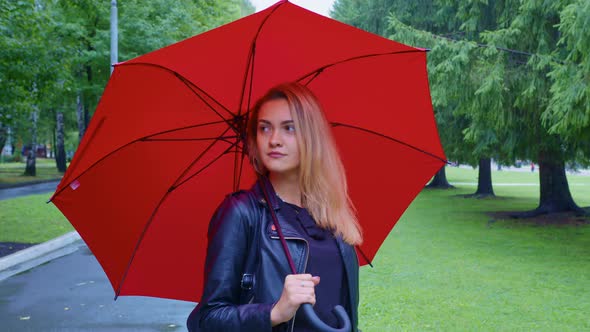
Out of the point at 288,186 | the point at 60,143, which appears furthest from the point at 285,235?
the point at 60,143

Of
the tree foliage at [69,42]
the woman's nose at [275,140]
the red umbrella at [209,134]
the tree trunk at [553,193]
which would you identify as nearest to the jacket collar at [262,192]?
the woman's nose at [275,140]

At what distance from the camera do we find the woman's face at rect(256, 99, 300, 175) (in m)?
2.18

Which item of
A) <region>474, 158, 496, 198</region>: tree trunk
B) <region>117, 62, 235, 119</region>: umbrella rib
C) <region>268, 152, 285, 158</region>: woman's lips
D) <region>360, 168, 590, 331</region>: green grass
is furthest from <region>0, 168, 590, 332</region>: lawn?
<region>474, 158, 496, 198</region>: tree trunk

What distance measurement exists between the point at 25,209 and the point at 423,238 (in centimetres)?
1127

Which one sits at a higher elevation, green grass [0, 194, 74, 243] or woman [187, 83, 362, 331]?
woman [187, 83, 362, 331]

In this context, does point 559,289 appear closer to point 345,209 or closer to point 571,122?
point 571,122

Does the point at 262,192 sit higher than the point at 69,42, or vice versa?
the point at 69,42

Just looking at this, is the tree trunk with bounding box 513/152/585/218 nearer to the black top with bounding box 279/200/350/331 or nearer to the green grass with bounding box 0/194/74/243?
the green grass with bounding box 0/194/74/243

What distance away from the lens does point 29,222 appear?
610 inches

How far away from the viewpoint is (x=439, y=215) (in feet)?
65.6

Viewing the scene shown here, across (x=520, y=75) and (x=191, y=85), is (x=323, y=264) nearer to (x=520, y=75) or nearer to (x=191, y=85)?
(x=191, y=85)

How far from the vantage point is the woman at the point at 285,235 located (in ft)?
6.28

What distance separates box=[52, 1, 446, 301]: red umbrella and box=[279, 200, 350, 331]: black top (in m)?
0.80

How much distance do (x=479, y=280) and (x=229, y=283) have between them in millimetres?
7830
